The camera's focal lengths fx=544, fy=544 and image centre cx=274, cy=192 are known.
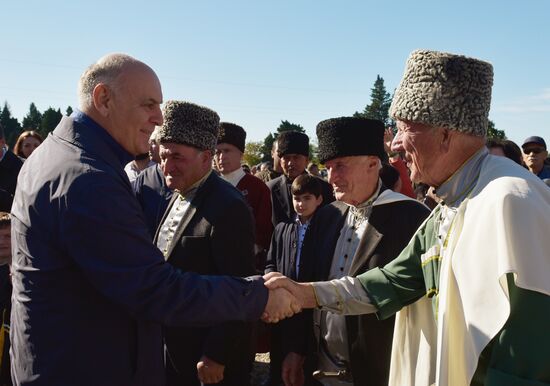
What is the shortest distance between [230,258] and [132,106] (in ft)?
4.20

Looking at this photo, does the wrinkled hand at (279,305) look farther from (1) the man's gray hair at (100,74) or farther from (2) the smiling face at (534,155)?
(2) the smiling face at (534,155)

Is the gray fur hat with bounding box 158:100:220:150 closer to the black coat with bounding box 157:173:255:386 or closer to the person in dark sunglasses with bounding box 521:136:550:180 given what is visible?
the black coat with bounding box 157:173:255:386

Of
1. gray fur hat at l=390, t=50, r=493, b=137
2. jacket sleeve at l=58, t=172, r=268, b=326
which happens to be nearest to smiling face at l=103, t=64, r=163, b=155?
jacket sleeve at l=58, t=172, r=268, b=326

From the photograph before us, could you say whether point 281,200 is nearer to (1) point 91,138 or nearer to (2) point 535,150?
(2) point 535,150

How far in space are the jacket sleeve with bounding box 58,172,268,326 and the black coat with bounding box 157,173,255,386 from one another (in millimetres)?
1052

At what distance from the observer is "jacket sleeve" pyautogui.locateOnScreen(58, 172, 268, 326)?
209cm

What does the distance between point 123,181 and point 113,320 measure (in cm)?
57

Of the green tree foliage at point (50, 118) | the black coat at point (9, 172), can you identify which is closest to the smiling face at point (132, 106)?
the black coat at point (9, 172)

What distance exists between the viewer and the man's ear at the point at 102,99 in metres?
2.39

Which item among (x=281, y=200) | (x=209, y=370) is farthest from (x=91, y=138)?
(x=281, y=200)

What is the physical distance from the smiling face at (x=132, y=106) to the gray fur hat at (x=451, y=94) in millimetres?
1131

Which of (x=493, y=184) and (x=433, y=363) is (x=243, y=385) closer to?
(x=433, y=363)

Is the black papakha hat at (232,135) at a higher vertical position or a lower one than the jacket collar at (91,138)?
higher

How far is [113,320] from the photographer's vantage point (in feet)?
7.35
